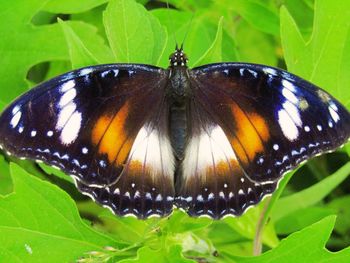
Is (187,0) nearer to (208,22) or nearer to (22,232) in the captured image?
(208,22)

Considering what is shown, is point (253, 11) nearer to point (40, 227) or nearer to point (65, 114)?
point (65, 114)

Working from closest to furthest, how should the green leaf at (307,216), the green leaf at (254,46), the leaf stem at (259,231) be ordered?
the leaf stem at (259,231) < the green leaf at (307,216) < the green leaf at (254,46)

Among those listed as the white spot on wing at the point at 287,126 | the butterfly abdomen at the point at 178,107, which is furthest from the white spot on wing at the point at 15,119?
the white spot on wing at the point at 287,126

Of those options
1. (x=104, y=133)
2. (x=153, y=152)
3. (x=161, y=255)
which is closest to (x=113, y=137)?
(x=104, y=133)

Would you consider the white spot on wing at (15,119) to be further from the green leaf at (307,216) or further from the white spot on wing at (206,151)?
the green leaf at (307,216)

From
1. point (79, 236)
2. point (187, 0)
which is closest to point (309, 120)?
point (79, 236)


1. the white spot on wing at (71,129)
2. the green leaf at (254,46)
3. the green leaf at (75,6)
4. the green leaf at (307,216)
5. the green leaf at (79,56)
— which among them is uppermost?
the green leaf at (75,6)
